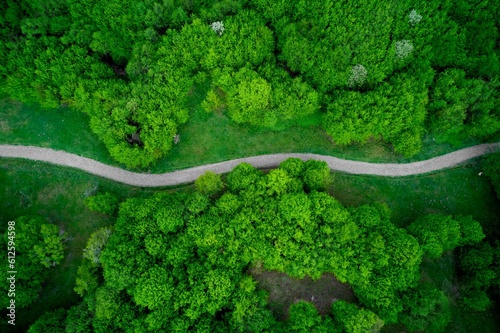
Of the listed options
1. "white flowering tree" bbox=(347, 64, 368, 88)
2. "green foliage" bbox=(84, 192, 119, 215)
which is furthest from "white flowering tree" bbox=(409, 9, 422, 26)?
"green foliage" bbox=(84, 192, 119, 215)

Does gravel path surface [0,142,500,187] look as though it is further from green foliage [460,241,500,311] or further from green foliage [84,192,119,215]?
green foliage [460,241,500,311]

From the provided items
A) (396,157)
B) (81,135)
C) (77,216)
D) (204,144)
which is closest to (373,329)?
(396,157)

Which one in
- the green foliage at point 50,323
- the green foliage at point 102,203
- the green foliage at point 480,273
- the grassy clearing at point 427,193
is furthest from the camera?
the grassy clearing at point 427,193

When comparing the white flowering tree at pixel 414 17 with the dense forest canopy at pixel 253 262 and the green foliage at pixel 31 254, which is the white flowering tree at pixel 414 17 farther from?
the green foliage at pixel 31 254

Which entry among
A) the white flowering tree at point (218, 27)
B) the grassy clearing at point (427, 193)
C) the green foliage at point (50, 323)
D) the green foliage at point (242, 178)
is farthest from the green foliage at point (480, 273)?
the green foliage at point (50, 323)

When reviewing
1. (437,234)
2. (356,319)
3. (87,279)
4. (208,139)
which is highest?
(208,139)

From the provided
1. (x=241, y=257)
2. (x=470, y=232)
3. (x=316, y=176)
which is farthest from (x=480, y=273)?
(x=241, y=257)

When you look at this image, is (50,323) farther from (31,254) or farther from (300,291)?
(300,291)
